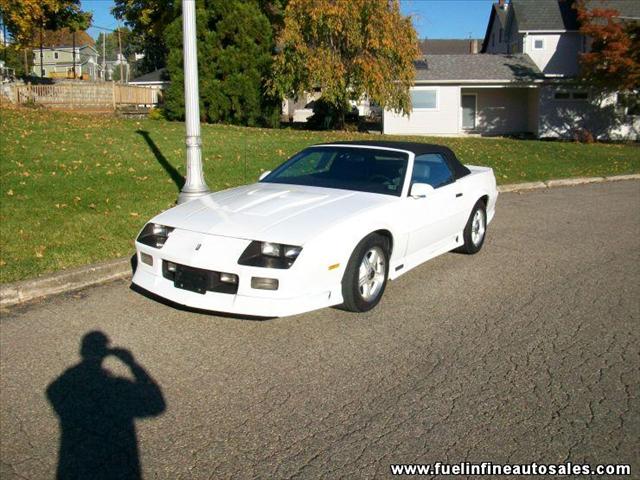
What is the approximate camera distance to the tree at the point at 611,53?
22.5m

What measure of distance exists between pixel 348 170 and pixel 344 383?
2875mm

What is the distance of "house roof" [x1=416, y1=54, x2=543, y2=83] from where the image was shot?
27.7 meters

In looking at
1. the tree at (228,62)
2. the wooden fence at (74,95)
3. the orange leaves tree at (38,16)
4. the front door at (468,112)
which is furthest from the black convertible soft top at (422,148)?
the orange leaves tree at (38,16)

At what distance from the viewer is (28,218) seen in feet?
26.6

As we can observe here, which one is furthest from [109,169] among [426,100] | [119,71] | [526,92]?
[119,71]

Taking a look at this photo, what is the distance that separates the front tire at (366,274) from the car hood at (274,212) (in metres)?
0.30

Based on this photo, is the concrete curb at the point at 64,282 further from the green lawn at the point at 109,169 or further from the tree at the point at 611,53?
the tree at the point at 611,53

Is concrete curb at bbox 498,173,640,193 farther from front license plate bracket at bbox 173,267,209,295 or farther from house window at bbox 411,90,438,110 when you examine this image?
house window at bbox 411,90,438,110


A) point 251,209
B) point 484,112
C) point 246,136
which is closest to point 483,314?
point 251,209

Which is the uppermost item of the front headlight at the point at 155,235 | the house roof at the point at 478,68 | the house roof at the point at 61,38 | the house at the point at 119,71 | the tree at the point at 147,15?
the house roof at the point at 61,38

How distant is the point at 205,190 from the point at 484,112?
23.5 metres

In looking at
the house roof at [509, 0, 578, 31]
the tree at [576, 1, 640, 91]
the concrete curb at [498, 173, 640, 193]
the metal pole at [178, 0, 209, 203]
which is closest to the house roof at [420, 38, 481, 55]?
the house roof at [509, 0, 578, 31]

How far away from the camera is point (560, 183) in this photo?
1417 centimetres

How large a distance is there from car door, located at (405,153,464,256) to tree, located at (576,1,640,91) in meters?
18.8
